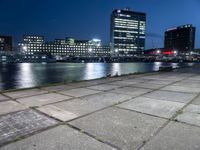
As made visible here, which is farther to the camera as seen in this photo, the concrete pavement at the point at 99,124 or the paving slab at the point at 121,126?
the paving slab at the point at 121,126

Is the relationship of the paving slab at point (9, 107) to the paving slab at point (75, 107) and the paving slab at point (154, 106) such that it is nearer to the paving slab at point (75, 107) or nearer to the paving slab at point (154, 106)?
the paving slab at point (75, 107)

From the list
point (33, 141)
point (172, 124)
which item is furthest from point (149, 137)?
point (33, 141)

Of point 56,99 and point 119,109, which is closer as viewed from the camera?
point 119,109

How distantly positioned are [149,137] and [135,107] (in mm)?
2224

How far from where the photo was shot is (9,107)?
5.82 metres

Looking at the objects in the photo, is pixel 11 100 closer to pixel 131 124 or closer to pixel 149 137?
pixel 131 124

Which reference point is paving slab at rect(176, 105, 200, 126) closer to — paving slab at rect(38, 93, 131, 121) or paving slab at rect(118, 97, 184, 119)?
paving slab at rect(118, 97, 184, 119)

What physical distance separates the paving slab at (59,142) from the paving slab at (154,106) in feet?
7.88

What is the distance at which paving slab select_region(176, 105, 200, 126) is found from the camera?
182 inches

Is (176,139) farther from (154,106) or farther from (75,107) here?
(75,107)

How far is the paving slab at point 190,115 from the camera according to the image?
15.2 ft

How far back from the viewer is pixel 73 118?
4832 millimetres

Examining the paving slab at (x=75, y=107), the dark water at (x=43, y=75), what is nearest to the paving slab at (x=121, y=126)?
the paving slab at (x=75, y=107)

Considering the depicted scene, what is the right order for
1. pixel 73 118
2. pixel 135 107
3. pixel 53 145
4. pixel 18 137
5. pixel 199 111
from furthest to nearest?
1. pixel 135 107
2. pixel 199 111
3. pixel 73 118
4. pixel 18 137
5. pixel 53 145
